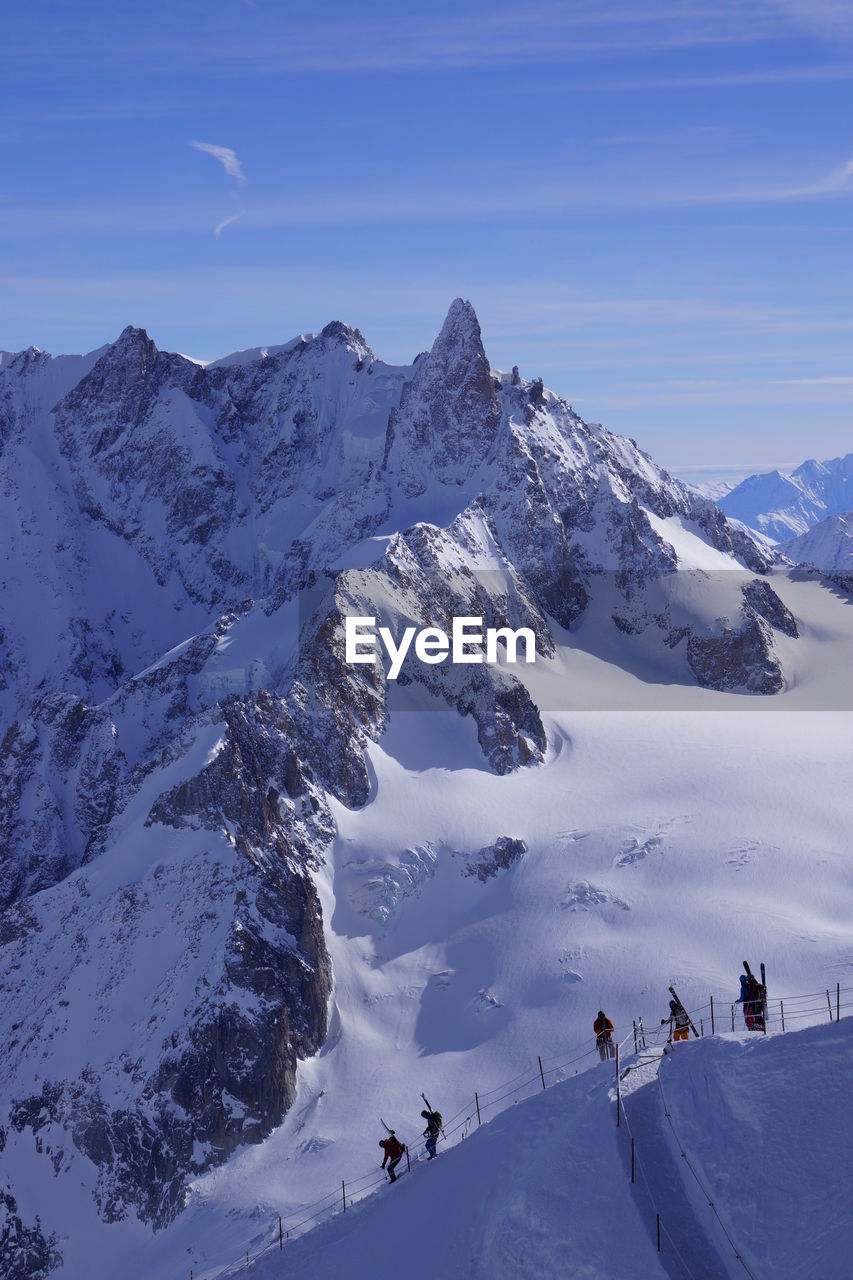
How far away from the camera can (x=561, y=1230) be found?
38688 millimetres

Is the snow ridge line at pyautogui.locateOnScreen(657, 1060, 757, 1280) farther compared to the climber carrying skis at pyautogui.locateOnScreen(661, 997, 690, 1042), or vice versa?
the climber carrying skis at pyautogui.locateOnScreen(661, 997, 690, 1042)

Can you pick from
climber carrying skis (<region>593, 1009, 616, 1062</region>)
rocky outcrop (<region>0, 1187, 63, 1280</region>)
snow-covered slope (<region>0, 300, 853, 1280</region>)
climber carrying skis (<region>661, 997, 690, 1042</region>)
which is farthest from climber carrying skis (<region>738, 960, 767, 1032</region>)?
rocky outcrop (<region>0, 1187, 63, 1280</region>)

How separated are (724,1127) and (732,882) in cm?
8293

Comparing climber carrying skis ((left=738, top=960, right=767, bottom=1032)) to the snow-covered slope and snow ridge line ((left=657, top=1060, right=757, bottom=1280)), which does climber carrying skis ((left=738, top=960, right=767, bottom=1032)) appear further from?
the snow-covered slope

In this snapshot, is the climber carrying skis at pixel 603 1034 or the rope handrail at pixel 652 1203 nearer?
the rope handrail at pixel 652 1203

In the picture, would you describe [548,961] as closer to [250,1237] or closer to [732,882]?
[732,882]

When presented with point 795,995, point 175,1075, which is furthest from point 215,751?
point 795,995

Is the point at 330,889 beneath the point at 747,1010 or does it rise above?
beneath
